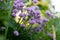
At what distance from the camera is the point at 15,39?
935 millimetres

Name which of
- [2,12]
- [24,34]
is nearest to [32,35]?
[24,34]

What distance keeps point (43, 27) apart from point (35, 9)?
128 mm

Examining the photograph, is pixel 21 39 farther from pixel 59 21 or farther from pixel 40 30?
pixel 59 21

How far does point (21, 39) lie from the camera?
942mm

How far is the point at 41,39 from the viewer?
1.01m

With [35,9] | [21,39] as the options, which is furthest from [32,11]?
[21,39]

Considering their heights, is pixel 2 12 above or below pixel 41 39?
above

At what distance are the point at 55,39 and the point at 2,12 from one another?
11.2 inches

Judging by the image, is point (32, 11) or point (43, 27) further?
point (43, 27)

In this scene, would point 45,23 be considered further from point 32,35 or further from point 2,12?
point 2,12

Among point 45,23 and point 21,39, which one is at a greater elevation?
point 45,23

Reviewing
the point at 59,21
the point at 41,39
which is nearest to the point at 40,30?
the point at 41,39

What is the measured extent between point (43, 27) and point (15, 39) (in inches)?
7.4

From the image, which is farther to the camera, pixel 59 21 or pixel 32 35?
pixel 59 21
